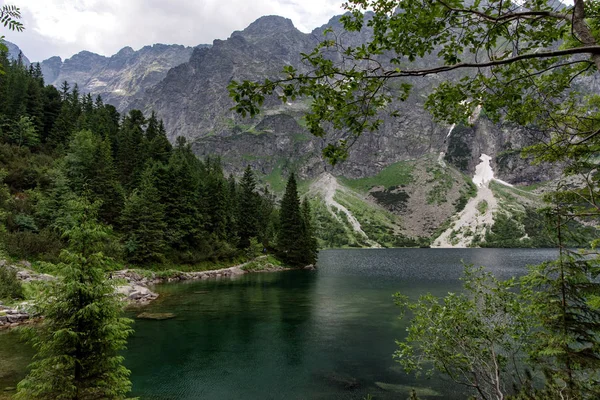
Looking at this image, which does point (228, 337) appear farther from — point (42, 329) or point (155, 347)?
point (42, 329)

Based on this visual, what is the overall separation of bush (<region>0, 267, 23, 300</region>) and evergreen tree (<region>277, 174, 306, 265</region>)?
54.5m

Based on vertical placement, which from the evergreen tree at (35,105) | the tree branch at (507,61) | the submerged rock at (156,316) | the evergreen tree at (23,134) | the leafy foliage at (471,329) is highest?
the evergreen tree at (35,105)

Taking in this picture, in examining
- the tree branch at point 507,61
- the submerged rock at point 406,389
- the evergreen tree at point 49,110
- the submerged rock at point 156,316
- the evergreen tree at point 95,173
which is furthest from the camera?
the evergreen tree at point 49,110

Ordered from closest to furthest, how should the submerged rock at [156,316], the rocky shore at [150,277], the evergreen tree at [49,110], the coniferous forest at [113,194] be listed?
the submerged rock at [156,316]
the rocky shore at [150,277]
the coniferous forest at [113,194]
the evergreen tree at [49,110]

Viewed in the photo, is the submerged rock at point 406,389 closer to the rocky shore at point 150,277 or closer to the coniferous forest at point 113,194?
the rocky shore at point 150,277

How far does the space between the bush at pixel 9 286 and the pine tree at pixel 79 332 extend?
20.5 m

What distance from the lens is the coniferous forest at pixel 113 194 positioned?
4028 cm

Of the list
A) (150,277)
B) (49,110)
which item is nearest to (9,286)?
(150,277)

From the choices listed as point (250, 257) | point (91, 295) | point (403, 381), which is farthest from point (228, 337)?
point (250, 257)

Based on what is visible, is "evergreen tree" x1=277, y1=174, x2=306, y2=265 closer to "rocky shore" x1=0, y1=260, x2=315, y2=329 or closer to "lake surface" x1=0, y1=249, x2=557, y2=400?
"rocky shore" x1=0, y1=260, x2=315, y2=329

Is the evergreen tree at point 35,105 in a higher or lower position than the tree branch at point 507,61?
higher

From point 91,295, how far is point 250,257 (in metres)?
63.8

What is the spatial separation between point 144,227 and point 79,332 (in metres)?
46.0

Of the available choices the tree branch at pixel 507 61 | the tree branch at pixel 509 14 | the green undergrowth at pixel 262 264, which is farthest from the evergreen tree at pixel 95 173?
the tree branch at pixel 509 14
